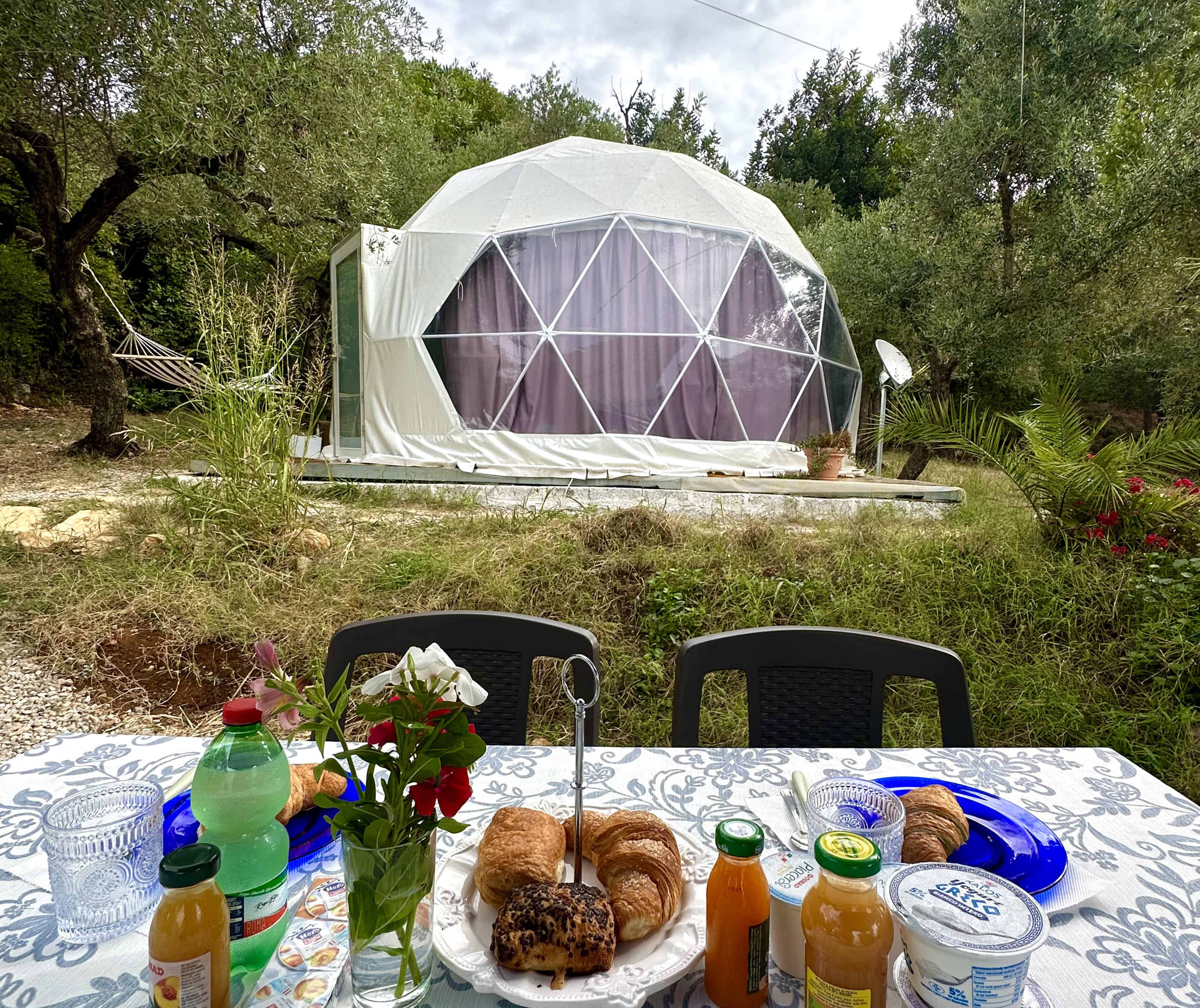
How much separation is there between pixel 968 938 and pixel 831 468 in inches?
295

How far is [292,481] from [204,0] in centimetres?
425

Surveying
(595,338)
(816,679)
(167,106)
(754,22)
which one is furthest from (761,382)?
(816,679)

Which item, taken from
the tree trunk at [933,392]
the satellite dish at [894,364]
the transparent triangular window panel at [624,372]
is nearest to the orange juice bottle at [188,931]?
the transparent triangular window panel at [624,372]

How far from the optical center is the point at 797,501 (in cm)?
621

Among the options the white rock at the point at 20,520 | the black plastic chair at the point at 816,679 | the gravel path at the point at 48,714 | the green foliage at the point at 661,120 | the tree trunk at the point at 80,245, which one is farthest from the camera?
the green foliage at the point at 661,120

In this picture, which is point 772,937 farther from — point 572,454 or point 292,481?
point 572,454

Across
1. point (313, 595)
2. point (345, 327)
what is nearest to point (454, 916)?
point (313, 595)

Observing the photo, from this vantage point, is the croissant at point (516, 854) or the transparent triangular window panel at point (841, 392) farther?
the transparent triangular window panel at point (841, 392)

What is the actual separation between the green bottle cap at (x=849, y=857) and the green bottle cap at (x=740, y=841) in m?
0.06

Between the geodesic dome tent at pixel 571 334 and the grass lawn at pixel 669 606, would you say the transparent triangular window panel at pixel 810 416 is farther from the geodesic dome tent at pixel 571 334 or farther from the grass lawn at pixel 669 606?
the grass lawn at pixel 669 606

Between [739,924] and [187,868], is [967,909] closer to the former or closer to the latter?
[739,924]

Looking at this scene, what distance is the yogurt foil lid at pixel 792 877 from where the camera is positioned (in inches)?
27.6

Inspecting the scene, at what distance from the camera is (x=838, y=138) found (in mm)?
20578

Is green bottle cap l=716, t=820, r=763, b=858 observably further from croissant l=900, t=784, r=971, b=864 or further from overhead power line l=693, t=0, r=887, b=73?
overhead power line l=693, t=0, r=887, b=73
